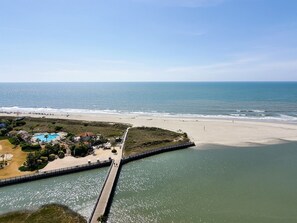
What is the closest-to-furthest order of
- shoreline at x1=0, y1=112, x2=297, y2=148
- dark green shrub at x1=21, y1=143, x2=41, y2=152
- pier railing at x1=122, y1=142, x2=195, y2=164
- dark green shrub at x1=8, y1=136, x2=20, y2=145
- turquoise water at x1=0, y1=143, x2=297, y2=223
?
turquoise water at x1=0, y1=143, x2=297, y2=223, pier railing at x1=122, y1=142, x2=195, y2=164, dark green shrub at x1=21, y1=143, x2=41, y2=152, dark green shrub at x1=8, y1=136, x2=20, y2=145, shoreline at x1=0, y1=112, x2=297, y2=148

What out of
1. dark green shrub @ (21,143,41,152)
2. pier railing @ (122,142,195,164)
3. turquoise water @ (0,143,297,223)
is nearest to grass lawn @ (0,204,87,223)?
turquoise water @ (0,143,297,223)

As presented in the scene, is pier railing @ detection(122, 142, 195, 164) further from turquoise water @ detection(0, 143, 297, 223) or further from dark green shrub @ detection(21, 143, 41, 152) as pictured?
dark green shrub @ detection(21, 143, 41, 152)

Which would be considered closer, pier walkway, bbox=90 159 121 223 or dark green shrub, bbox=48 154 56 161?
pier walkway, bbox=90 159 121 223

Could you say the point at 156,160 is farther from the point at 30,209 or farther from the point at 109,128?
the point at 109,128

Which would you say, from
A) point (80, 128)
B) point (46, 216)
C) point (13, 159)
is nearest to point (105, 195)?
point (46, 216)

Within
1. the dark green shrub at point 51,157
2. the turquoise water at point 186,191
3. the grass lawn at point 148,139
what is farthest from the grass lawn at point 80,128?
the turquoise water at point 186,191

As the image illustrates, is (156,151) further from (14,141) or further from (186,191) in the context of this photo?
(14,141)
